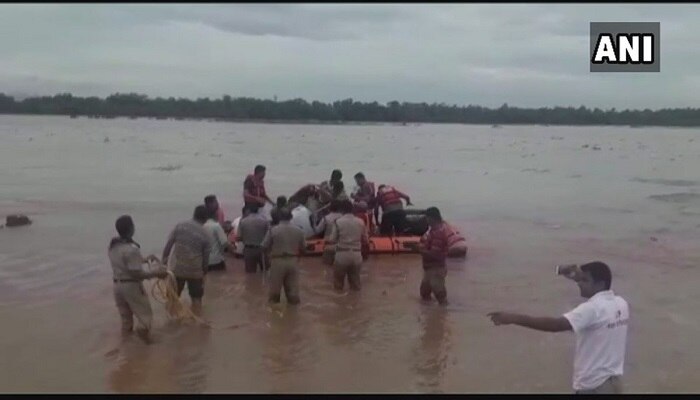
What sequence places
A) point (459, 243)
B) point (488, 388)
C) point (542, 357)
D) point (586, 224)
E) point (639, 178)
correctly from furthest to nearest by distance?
point (639, 178), point (586, 224), point (459, 243), point (542, 357), point (488, 388)

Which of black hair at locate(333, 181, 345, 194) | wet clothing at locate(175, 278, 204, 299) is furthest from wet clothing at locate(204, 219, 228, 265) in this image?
black hair at locate(333, 181, 345, 194)

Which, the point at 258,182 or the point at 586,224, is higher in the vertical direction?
the point at 258,182

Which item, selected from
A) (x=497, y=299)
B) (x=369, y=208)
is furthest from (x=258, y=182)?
(x=497, y=299)

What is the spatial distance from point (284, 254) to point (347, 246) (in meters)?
1.32

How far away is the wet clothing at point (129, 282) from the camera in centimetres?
929

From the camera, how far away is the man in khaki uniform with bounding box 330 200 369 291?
12.2m

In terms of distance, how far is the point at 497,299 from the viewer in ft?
42.2

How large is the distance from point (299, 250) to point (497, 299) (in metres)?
3.50

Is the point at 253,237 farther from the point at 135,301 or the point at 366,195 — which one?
the point at 135,301

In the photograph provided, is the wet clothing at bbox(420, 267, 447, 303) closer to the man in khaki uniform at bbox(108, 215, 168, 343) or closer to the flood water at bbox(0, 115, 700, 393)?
the flood water at bbox(0, 115, 700, 393)

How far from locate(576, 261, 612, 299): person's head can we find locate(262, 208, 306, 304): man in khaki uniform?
5.84m

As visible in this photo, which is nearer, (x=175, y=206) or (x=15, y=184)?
(x=175, y=206)

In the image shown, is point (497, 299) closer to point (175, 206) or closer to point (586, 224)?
point (586, 224)

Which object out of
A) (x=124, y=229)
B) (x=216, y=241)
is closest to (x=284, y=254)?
(x=216, y=241)
